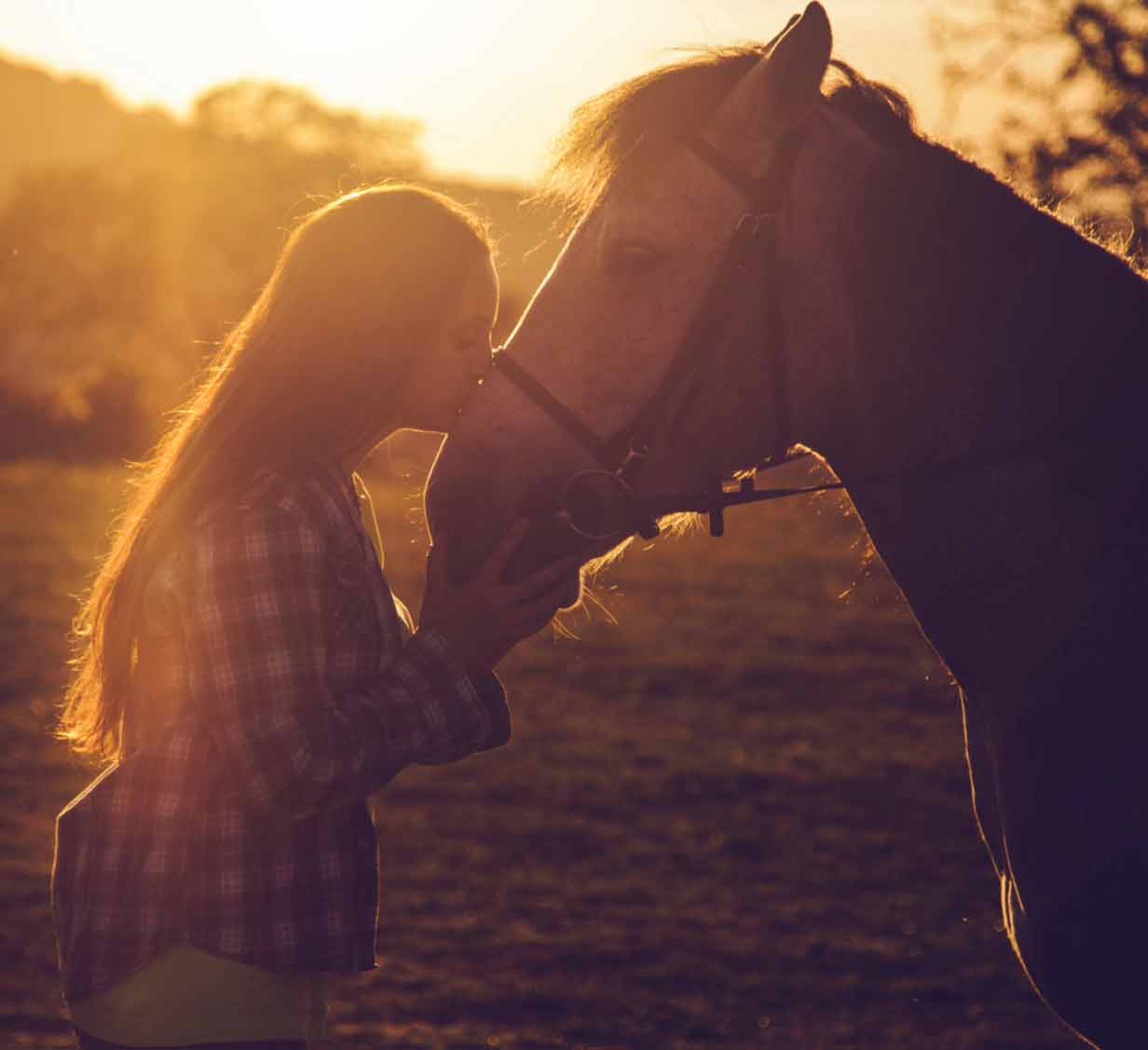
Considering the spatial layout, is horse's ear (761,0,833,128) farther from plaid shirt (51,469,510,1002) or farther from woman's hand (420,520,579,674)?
plaid shirt (51,469,510,1002)

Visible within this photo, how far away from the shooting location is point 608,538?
262cm

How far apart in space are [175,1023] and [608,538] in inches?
42.1

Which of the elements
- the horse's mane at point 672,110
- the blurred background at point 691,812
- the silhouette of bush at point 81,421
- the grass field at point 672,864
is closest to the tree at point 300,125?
the silhouette of bush at point 81,421

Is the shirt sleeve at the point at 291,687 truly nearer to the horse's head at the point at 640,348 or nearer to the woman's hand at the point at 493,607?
the woman's hand at the point at 493,607

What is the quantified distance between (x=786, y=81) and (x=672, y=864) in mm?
5751

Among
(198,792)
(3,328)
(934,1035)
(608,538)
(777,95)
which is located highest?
(3,328)

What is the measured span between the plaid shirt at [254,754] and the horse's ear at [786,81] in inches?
38.7

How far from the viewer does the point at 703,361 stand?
255cm

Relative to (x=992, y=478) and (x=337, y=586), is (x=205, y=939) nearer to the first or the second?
(x=337, y=586)

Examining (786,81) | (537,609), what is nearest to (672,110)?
(786,81)

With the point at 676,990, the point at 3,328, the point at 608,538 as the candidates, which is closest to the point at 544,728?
the point at 676,990

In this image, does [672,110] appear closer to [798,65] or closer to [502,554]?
[798,65]

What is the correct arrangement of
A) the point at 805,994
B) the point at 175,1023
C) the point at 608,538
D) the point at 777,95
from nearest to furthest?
the point at 175,1023 < the point at 777,95 < the point at 608,538 < the point at 805,994

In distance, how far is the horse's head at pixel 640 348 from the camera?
2541 millimetres
